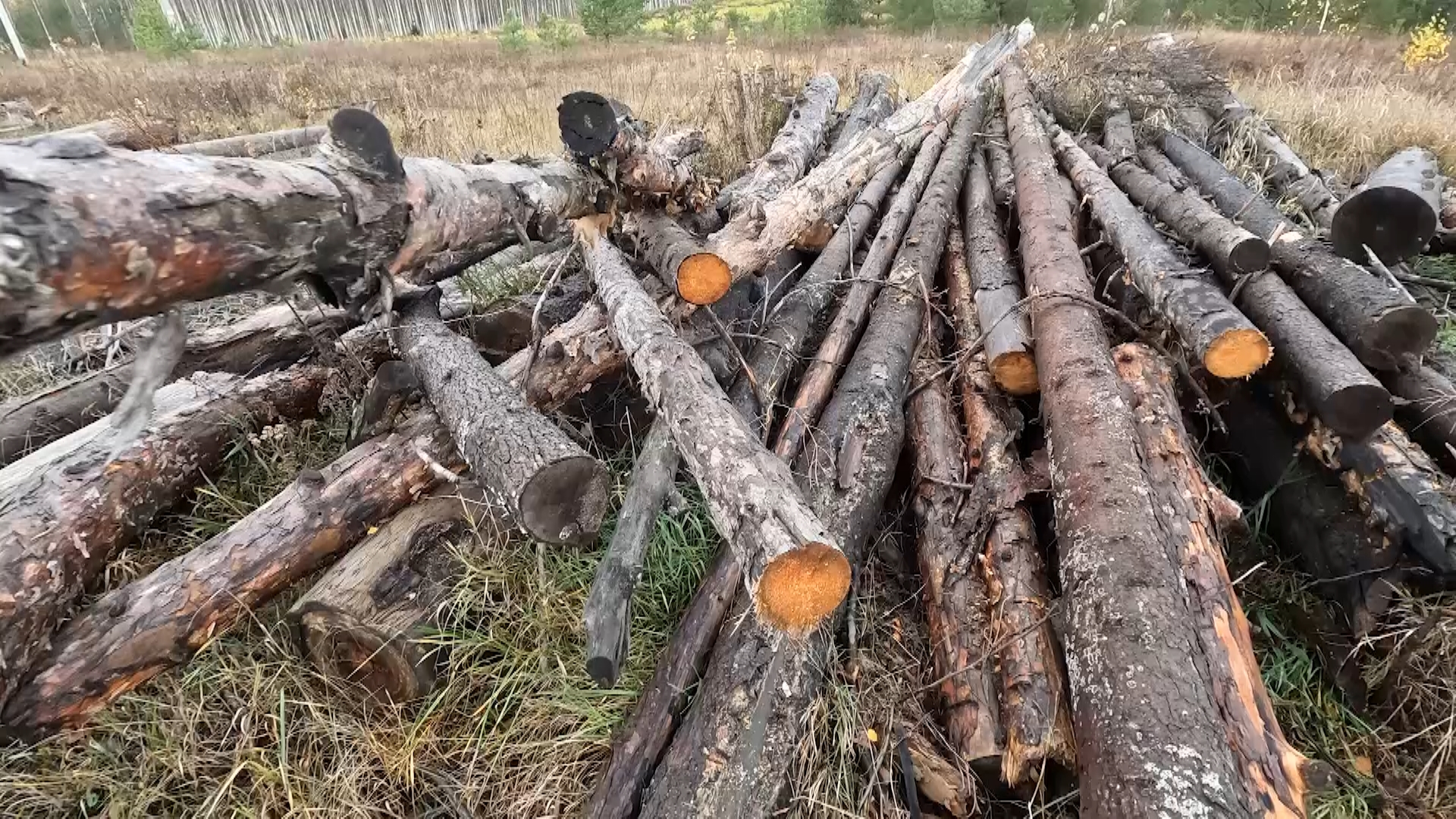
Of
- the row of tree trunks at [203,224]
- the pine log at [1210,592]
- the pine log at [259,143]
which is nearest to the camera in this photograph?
the row of tree trunks at [203,224]

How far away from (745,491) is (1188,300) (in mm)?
2123

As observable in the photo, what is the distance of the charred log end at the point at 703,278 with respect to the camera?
10.4 ft

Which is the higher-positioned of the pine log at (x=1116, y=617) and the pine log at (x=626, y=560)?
the pine log at (x=1116, y=617)

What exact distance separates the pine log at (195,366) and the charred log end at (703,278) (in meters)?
1.57

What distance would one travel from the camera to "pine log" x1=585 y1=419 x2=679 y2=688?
85.1 inches

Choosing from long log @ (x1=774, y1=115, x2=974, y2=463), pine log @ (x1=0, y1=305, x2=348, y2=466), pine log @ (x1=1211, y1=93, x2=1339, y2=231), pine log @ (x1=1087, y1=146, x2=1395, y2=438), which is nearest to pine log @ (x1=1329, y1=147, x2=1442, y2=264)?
pine log @ (x1=1087, y1=146, x2=1395, y2=438)

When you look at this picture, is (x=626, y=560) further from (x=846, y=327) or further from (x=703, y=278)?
(x=846, y=327)

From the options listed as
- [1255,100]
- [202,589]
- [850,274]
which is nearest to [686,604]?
[202,589]

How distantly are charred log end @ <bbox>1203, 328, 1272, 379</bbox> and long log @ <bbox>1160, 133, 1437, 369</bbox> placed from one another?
45 cm

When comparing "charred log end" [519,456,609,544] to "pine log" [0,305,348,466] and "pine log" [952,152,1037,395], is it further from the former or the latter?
"pine log" [952,152,1037,395]

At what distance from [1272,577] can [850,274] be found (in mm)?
2443

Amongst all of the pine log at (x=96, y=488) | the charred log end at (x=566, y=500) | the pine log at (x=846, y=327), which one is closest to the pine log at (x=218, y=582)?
the pine log at (x=96, y=488)

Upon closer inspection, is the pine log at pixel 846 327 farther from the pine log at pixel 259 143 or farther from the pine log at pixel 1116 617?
the pine log at pixel 259 143

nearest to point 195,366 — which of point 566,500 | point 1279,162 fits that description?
point 566,500
